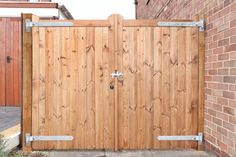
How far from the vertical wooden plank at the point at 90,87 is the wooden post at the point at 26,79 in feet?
2.55

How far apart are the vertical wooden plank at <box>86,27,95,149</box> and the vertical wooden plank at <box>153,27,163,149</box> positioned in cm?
85

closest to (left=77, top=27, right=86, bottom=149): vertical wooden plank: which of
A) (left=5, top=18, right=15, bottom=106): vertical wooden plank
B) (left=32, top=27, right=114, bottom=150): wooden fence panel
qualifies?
(left=32, top=27, right=114, bottom=150): wooden fence panel

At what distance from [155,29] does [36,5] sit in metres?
4.64

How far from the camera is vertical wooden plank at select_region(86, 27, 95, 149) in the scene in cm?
455

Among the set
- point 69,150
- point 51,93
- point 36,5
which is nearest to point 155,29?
point 51,93

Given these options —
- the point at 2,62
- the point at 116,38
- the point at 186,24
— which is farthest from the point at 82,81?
the point at 2,62

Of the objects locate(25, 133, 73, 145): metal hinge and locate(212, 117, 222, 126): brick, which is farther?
locate(25, 133, 73, 145): metal hinge

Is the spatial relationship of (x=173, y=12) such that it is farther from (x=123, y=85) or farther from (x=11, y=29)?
(x=11, y=29)

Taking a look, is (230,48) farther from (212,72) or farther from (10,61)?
(10,61)

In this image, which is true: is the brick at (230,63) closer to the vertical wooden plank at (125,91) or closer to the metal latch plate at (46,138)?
the vertical wooden plank at (125,91)

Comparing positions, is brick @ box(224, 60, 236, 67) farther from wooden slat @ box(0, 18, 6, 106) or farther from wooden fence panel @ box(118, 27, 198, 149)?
wooden slat @ box(0, 18, 6, 106)

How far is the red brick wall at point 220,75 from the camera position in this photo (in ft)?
12.2

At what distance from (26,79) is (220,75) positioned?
8.36 feet

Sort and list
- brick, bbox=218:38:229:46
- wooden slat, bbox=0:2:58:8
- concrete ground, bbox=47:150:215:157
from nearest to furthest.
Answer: brick, bbox=218:38:229:46 < concrete ground, bbox=47:150:215:157 < wooden slat, bbox=0:2:58:8
